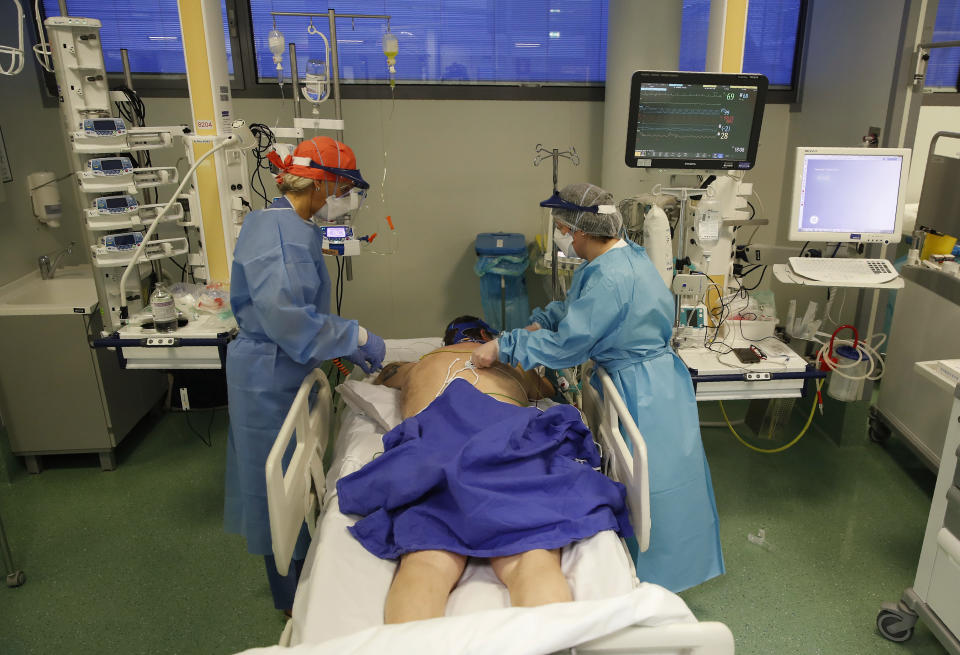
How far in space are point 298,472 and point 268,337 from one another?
0.47 meters

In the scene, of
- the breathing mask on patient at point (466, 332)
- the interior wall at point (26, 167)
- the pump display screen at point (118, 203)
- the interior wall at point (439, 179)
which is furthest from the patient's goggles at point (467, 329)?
the interior wall at point (26, 167)

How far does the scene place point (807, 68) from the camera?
3.95 meters

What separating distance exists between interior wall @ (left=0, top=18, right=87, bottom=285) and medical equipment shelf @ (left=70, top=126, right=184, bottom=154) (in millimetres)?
973

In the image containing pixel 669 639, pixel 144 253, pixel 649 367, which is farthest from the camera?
pixel 144 253

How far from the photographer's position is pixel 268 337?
2.10 m

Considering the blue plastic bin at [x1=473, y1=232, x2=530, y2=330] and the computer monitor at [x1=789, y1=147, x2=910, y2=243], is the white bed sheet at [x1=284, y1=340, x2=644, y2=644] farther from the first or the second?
the blue plastic bin at [x1=473, y1=232, x2=530, y2=330]

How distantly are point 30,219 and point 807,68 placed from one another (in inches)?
169

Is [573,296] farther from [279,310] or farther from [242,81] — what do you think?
[242,81]

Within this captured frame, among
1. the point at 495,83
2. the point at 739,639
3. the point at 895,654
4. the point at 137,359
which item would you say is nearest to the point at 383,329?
the point at 495,83

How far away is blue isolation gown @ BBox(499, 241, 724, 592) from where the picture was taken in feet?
6.56

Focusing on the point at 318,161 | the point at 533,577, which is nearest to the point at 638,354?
the point at 533,577

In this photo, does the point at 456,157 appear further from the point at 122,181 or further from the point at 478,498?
the point at 478,498

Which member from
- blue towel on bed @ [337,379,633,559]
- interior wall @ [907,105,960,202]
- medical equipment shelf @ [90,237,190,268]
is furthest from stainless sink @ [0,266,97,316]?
interior wall @ [907,105,960,202]

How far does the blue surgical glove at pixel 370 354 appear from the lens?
2.32 m
